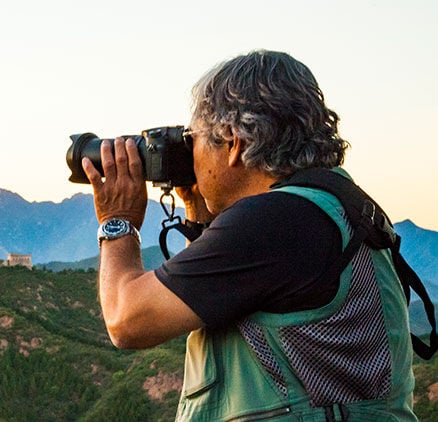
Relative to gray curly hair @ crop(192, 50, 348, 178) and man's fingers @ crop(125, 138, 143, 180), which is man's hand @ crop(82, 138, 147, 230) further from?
gray curly hair @ crop(192, 50, 348, 178)

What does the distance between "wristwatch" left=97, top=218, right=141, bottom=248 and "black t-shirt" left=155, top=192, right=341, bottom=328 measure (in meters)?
0.28

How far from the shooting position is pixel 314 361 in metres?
1.75

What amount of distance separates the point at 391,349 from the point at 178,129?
0.72m

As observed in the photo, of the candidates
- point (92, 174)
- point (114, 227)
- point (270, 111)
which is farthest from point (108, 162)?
point (270, 111)

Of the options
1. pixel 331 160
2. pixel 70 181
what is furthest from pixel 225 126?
pixel 70 181

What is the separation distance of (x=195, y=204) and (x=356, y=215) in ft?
1.91

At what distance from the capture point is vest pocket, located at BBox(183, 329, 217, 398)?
1799 mm

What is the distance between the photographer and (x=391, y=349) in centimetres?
187

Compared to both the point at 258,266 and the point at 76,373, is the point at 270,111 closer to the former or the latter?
the point at 258,266

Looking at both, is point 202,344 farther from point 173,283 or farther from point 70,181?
point 70,181

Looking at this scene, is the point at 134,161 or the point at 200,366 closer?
the point at 200,366

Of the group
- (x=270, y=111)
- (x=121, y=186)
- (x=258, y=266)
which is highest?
(x=270, y=111)

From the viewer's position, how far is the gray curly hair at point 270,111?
6.19 ft

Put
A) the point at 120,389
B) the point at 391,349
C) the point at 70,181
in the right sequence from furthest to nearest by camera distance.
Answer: the point at 120,389 < the point at 70,181 < the point at 391,349
